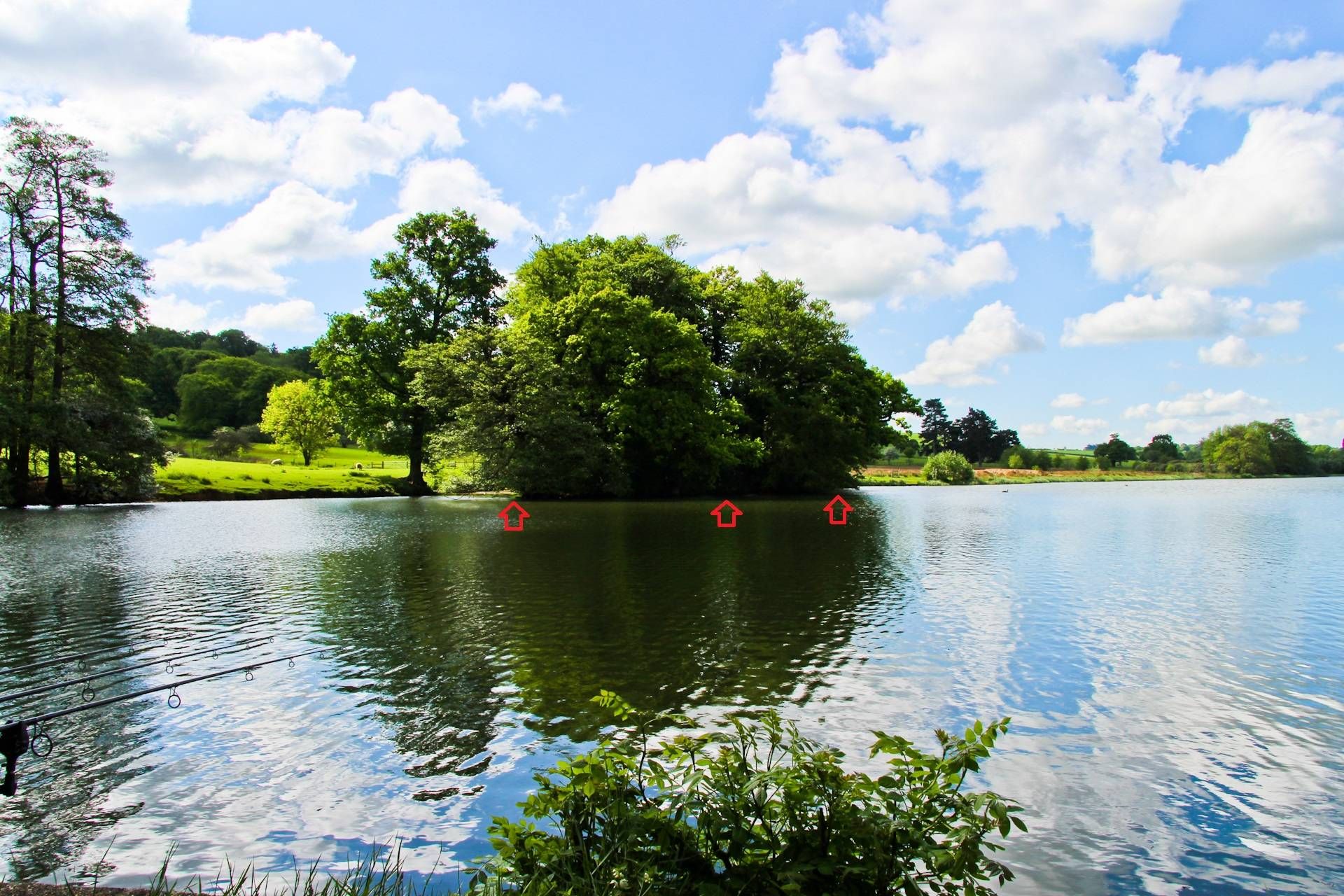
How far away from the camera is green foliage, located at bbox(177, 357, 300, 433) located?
343 ft

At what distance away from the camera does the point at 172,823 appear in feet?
21.3

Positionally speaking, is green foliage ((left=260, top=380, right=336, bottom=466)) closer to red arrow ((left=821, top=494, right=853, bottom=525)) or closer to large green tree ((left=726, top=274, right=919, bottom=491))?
large green tree ((left=726, top=274, right=919, bottom=491))

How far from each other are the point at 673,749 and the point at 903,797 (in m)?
1.34

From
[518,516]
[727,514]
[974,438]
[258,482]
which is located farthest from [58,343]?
[974,438]

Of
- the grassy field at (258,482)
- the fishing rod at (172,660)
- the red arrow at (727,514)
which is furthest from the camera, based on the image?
the grassy field at (258,482)

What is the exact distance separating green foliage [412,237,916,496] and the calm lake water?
28.2 meters

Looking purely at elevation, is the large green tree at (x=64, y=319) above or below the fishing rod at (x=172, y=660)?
above

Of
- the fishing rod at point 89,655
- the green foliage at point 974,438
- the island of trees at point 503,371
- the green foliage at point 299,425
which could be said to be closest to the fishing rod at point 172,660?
the fishing rod at point 89,655

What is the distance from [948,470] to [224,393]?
10262 centimetres

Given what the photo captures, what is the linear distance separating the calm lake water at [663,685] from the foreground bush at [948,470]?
84541 millimetres

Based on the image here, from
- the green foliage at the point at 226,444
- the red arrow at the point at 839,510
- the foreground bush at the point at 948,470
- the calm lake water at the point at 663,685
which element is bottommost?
the calm lake water at the point at 663,685

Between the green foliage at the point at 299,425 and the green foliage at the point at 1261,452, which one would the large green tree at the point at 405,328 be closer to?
the green foliage at the point at 299,425

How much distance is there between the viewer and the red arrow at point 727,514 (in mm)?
35781

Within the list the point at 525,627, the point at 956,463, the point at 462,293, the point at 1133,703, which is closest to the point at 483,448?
the point at 462,293
